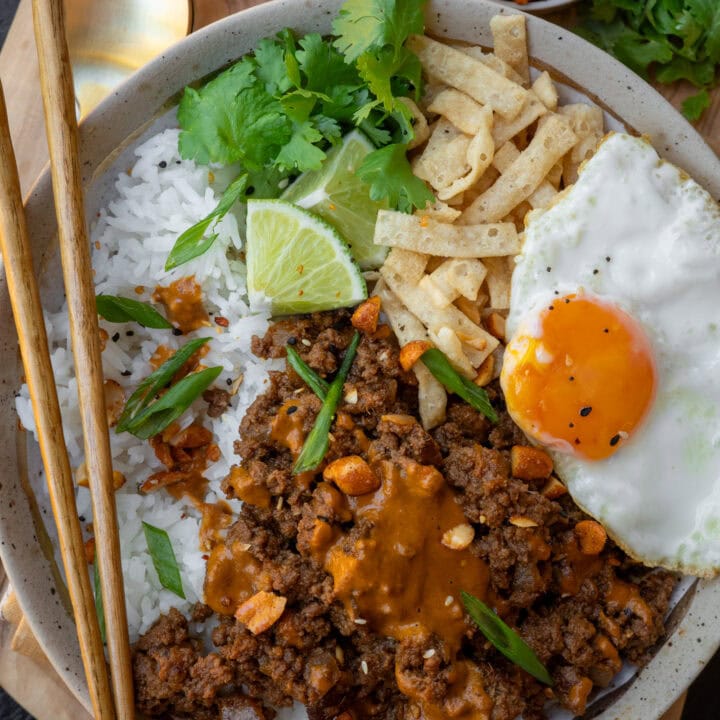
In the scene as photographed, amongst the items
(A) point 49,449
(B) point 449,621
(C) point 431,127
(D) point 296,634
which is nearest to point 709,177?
(C) point 431,127

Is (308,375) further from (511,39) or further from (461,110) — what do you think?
(511,39)

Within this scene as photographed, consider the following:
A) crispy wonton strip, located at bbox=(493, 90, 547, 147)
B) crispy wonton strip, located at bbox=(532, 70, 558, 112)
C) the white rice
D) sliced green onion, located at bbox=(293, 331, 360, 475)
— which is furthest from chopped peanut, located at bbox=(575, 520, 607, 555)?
crispy wonton strip, located at bbox=(532, 70, 558, 112)

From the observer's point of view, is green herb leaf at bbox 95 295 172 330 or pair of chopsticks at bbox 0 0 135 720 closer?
pair of chopsticks at bbox 0 0 135 720

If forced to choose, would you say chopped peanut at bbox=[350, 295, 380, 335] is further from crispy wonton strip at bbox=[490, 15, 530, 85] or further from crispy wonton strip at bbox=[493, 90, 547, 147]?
crispy wonton strip at bbox=[490, 15, 530, 85]

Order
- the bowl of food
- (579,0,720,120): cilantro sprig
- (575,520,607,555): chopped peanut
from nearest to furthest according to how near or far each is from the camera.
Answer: the bowl of food
(575,520,607,555): chopped peanut
(579,0,720,120): cilantro sprig

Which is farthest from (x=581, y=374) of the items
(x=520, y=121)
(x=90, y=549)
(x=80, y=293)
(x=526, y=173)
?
(x=90, y=549)

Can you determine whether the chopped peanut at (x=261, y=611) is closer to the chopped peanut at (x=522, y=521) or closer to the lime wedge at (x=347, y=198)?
the chopped peanut at (x=522, y=521)

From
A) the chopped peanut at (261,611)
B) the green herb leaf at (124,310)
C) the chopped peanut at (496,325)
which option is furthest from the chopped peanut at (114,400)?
the chopped peanut at (496,325)
